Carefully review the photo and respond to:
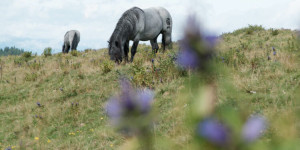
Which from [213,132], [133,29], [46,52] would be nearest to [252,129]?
[213,132]

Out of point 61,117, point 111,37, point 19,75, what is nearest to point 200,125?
point 61,117

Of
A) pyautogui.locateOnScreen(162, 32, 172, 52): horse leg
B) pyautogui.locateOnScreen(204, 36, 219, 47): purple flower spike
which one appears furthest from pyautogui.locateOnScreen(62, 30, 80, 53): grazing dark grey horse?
pyautogui.locateOnScreen(204, 36, 219, 47): purple flower spike

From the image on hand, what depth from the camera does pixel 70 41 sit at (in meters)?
20.5

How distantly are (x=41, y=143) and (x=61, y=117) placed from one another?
126cm

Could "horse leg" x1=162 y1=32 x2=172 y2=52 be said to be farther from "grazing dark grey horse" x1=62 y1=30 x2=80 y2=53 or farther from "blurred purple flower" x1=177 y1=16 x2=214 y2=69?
"blurred purple flower" x1=177 y1=16 x2=214 y2=69

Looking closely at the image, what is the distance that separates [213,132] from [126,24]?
8.69m

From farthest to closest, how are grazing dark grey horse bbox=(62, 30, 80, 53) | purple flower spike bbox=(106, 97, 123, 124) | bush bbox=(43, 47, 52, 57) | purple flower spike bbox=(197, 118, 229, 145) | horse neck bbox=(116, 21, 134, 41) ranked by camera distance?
1. grazing dark grey horse bbox=(62, 30, 80, 53)
2. bush bbox=(43, 47, 52, 57)
3. horse neck bbox=(116, 21, 134, 41)
4. purple flower spike bbox=(106, 97, 123, 124)
5. purple flower spike bbox=(197, 118, 229, 145)

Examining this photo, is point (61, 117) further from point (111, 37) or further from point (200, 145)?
point (200, 145)

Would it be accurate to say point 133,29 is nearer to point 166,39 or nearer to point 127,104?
point 166,39

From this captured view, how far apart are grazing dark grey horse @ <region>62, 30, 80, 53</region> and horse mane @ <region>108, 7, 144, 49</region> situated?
487 inches

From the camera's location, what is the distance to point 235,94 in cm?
52

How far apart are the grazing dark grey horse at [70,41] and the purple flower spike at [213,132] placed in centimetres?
2112

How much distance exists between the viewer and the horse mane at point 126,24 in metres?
8.79

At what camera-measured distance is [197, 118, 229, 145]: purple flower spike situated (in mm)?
469
